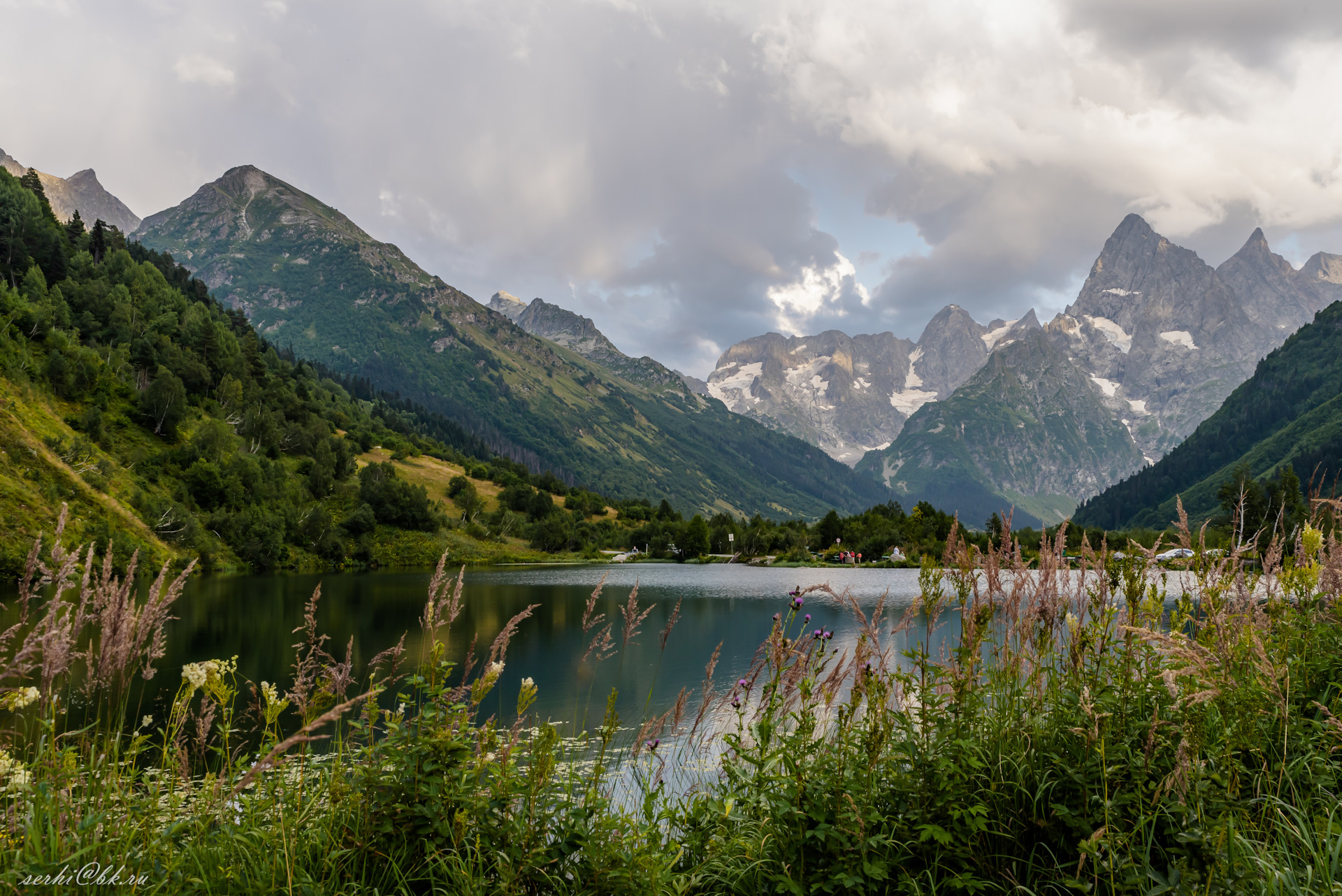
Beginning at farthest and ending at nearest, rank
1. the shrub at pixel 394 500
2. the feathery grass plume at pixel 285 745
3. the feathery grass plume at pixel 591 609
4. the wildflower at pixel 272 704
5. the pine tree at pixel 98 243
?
1. the pine tree at pixel 98 243
2. the shrub at pixel 394 500
3. the feathery grass plume at pixel 591 609
4. the wildflower at pixel 272 704
5. the feathery grass plume at pixel 285 745

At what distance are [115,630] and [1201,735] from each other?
21.4 feet

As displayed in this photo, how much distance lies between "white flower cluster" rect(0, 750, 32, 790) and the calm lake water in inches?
91.4

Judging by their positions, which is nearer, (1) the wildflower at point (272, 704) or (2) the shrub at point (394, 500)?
(1) the wildflower at point (272, 704)

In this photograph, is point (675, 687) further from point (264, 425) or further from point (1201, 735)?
point (264, 425)

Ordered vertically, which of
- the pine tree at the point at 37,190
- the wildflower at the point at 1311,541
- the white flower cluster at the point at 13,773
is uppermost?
the pine tree at the point at 37,190

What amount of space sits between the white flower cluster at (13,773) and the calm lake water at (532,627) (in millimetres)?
2323

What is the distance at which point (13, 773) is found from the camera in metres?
4.54

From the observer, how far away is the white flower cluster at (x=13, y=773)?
4.36 meters

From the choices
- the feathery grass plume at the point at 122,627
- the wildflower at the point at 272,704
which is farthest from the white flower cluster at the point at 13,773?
the wildflower at the point at 272,704

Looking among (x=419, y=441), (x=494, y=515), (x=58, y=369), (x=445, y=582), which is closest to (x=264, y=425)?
(x=58, y=369)

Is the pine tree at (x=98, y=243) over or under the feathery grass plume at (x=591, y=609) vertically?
over

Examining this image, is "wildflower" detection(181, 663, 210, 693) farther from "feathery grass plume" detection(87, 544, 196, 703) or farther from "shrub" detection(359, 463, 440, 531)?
"shrub" detection(359, 463, 440, 531)

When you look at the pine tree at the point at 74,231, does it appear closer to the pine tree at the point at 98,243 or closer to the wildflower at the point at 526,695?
the pine tree at the point at 98,243

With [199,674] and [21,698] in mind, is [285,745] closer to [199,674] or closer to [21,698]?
[199,674]
